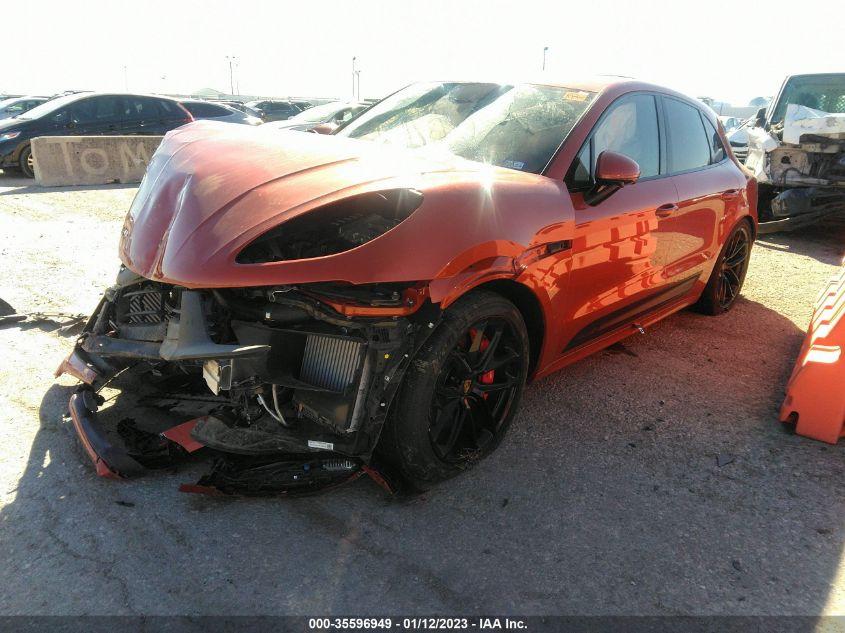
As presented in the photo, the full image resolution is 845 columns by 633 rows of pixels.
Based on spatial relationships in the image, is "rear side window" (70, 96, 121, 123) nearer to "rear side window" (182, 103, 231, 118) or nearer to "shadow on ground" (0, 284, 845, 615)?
"rear side window" (182, 103, 231, 118)

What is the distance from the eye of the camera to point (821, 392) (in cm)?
326

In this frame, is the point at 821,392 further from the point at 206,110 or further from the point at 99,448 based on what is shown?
the point at 206,110

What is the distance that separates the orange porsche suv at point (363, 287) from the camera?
7.44 ft

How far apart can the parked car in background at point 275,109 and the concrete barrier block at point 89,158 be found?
1472 cm

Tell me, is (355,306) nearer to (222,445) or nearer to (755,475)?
(222,445)

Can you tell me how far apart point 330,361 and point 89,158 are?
426 inches

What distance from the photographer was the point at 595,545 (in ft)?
7.95

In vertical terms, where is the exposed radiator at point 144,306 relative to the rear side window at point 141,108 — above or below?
below

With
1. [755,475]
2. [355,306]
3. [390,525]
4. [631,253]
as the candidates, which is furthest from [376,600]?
[631,253]

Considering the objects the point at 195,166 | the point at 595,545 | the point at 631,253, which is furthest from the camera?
the point at 631,253

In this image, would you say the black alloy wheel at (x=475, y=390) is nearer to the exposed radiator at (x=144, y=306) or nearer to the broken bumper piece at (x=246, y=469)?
the broken bumper piece at (x=246, y=469)

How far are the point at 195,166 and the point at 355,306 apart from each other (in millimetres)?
1019

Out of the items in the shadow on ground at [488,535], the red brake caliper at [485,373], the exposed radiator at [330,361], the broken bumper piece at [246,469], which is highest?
Answer: the exposed radiator at [330,361]

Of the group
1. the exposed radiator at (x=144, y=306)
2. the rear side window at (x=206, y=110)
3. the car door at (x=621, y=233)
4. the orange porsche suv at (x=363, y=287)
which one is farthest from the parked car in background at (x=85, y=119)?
the car door at (x=621, y=233)
